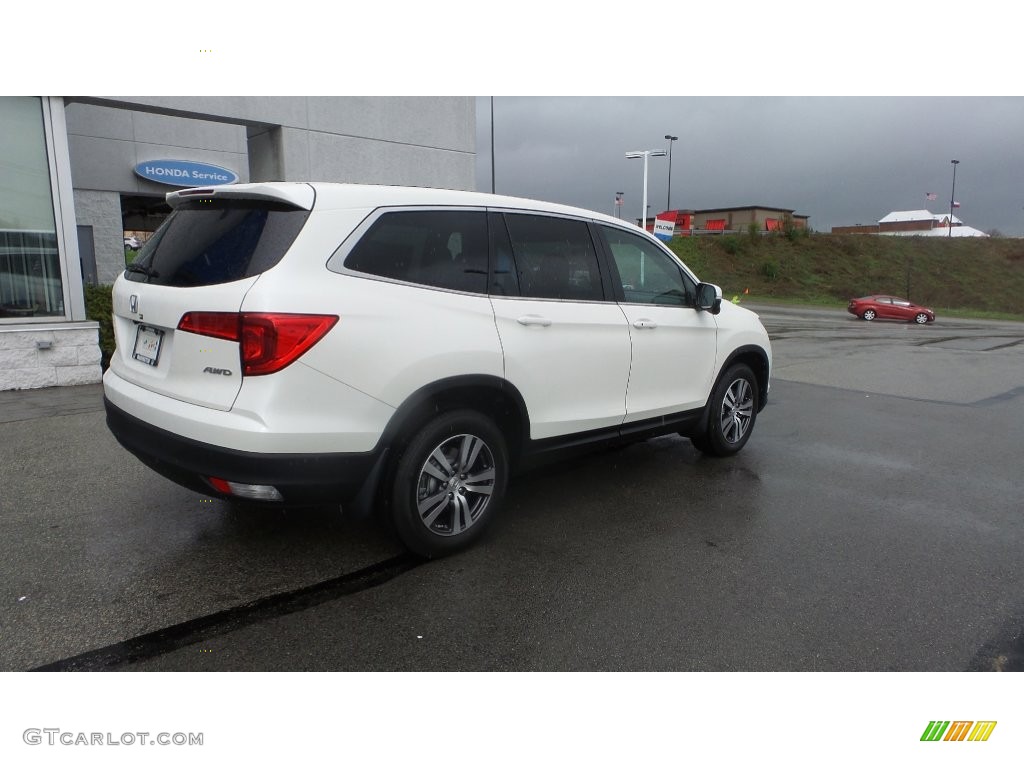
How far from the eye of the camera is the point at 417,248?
11.5 ft

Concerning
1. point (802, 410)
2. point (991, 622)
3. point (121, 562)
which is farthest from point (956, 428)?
point (121, 562)

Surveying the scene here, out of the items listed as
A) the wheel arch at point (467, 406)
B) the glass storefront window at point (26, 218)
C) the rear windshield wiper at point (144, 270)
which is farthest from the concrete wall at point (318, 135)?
the wheel arch at point (467, 406)

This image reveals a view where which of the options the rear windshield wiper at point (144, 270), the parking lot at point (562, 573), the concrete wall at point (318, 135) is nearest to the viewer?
the parking lot at point (562, 573)

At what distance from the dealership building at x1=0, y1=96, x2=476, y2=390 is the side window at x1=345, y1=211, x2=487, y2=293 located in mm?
6574

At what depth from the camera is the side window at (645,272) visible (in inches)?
183

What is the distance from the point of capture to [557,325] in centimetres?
401

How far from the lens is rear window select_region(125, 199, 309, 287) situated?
3109mm

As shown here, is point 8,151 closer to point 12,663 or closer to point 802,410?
point 12,663

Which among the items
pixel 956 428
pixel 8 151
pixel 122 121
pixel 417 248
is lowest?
pixel 956 428

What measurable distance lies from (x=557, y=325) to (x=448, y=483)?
1.09m

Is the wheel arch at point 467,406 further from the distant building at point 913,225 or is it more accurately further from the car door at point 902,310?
the distant building at point 913,225

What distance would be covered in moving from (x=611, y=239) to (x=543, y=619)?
2556 millimetres

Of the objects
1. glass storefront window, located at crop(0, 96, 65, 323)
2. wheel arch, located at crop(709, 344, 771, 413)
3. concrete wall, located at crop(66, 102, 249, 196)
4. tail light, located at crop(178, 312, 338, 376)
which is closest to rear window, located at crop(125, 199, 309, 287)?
tail light, located at crop(178, 312, 338, 376)

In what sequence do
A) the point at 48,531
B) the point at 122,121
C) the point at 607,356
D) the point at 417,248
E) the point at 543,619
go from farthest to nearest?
the point at 122,121 → the point at 607,356 → the point at 48,531 → the point at 417,248 → the point at 543,619
